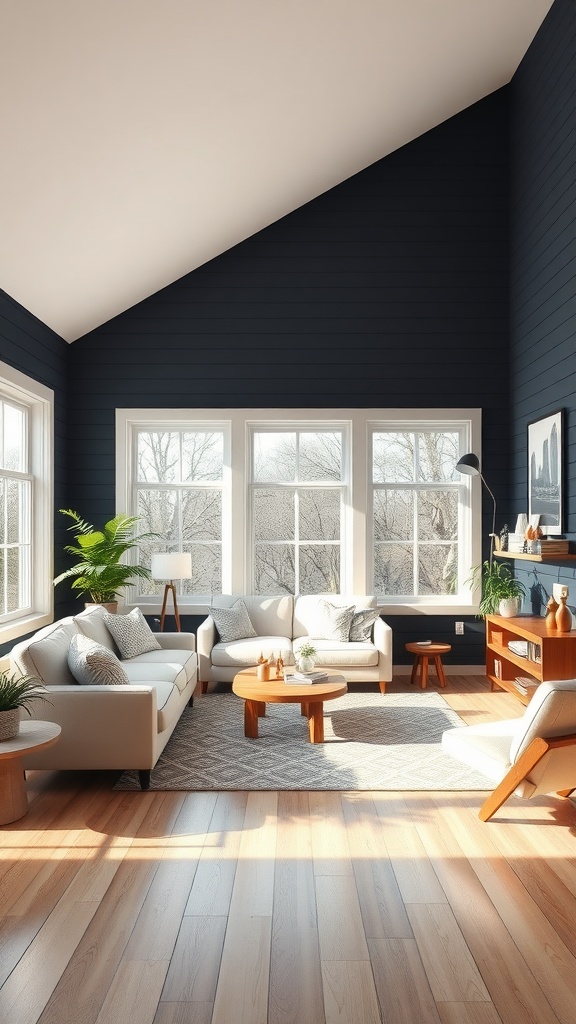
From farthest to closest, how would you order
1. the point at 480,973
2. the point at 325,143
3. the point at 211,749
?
the point at 325,143, the point at 211,749, the point at 480,973

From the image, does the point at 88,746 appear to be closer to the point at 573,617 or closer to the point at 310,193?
the point at 573,617

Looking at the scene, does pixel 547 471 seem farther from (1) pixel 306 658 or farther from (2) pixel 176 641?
(2) pixel 176 641

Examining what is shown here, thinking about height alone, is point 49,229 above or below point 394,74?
below

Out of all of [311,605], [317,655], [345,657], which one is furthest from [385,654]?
[311,605]

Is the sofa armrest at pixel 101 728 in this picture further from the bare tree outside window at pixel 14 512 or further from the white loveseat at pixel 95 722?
the bare tree outside window at pixel 14 512

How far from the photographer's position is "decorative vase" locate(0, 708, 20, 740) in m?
3.54

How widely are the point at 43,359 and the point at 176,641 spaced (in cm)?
254

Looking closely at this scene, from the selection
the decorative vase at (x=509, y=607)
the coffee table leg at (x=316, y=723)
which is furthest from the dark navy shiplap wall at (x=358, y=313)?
the coffee table leg at (x=316, y=723)

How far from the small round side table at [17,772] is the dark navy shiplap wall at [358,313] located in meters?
4.01

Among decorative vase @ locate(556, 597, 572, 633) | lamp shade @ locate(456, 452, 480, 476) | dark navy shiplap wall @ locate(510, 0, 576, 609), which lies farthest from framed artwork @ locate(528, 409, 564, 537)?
decorative vase @ locate(556, 597, 572, 633)

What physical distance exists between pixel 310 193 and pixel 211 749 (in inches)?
194

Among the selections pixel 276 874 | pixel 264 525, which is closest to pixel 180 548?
pixel 264 525

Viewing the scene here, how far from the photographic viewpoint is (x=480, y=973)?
2340mm

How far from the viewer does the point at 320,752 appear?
466 cm
